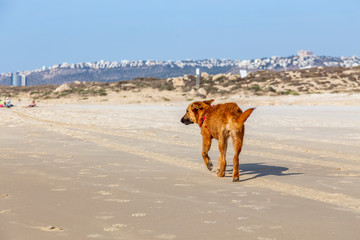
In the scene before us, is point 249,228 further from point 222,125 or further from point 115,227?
point 222,125

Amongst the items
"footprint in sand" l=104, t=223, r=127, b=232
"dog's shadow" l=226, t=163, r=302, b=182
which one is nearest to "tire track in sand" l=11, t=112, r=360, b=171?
"dog's shadow" l=226, t=163, r=302, b=182

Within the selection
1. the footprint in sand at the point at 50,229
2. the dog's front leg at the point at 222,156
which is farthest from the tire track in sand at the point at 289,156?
the footprint in sand at the point at 50,229

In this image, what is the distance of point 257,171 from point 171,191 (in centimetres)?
250

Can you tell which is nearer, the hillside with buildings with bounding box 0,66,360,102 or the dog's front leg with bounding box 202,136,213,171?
the dog's front leg with bounding box 202,136,213,171

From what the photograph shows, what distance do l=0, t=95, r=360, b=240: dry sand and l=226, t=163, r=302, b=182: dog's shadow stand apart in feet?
0.06

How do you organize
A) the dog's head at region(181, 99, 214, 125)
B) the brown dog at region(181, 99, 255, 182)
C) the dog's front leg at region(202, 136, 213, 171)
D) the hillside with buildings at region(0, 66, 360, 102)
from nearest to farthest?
the brown dog at region(181, 99, 255, 182) < the dog's front leg at region(202, 136, 213, 171) < the dog's head at region(181, 99, 214, 125) < the hillside with buildings at region(0, 66, 360, 102)

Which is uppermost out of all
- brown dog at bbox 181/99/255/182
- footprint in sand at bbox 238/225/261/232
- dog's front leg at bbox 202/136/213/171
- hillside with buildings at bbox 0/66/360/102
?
hillside with buildings at bbox 0/66/360/102

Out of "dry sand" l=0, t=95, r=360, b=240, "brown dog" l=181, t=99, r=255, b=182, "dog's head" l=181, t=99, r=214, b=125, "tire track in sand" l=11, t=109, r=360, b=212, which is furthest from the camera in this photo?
"dog's head" l=181, t=99, r=214, b=125

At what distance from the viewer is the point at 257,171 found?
29.7ft

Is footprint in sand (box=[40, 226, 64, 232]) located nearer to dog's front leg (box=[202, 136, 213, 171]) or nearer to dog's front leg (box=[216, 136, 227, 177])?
dog's front leg (box=[216, 136, 227, 177])

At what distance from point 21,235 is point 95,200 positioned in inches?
65.7

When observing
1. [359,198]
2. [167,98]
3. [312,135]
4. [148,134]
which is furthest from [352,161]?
[167,98]

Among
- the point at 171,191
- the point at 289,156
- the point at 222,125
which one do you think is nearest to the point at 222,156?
→ the point at 222,125

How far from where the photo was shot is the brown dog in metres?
7.95
